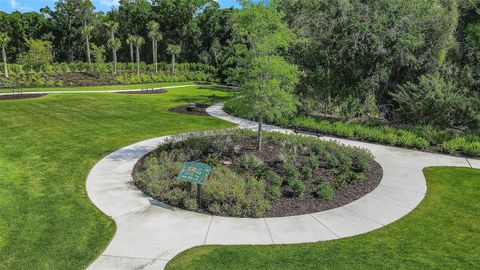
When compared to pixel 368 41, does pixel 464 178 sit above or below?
below

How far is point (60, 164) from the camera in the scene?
1133 cm

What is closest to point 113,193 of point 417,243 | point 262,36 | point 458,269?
point 262,36

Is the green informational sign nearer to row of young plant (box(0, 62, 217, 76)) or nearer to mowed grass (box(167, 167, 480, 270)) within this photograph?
mowed grass (box(167, 167, 480, 270))

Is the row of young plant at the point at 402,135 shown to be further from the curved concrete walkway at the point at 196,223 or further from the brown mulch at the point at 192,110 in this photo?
the brown mulch at the point at 192,110

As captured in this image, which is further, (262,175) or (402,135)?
(402,135)

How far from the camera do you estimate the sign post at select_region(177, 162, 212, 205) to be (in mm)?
8237

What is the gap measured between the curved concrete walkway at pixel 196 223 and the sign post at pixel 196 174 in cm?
62

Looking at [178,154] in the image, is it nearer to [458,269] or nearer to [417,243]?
[417,243]

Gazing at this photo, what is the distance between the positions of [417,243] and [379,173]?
4161 millimetres

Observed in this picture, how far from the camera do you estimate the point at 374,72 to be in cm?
1825

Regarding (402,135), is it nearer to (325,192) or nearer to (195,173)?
(325,192)

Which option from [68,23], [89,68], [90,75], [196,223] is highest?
[68,23]

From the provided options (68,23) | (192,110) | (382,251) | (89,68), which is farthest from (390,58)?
(68,23)

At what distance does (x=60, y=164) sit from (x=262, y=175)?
6.36m
